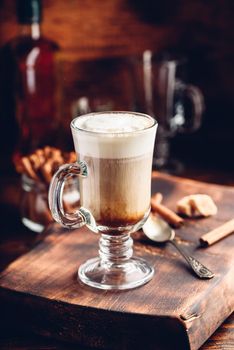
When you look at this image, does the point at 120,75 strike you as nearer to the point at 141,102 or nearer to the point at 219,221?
the point at 141,102

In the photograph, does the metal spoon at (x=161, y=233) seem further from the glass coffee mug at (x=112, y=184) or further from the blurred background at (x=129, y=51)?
the blurred background at (x=129, y=51)

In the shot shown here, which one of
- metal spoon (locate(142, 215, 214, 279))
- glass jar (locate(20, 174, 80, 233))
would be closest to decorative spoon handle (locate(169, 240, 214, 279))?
metal spoon (locate(142, 215, 214, 279))

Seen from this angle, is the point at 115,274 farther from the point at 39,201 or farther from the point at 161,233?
the point at 39,201

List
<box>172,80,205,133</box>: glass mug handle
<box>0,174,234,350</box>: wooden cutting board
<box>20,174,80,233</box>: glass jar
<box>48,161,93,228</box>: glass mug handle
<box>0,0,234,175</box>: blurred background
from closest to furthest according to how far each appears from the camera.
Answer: <box>0,174,234,350</box>: wooden cutting board → <box>48,161,93,228</box>: glass mug handle → <box>20,174,80,233</box>: glass jar → <box>172,80,205,133</box>: glass mug handle → <box>0,0,234,175</box>: blurred background

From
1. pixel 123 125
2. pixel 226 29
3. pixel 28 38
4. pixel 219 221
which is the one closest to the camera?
pixel 123 125

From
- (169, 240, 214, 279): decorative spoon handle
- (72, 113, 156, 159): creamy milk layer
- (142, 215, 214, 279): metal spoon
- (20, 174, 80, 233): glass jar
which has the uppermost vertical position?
(72, 113, 156, 159): creamy milk layer

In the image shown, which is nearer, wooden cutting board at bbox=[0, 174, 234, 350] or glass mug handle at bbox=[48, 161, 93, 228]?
wooden cutting board at bbox=[0, 174, 234, 350]

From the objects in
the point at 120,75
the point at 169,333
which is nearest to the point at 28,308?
the point at 169,333

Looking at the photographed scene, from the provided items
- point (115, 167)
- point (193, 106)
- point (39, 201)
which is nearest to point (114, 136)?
point (115, 167)

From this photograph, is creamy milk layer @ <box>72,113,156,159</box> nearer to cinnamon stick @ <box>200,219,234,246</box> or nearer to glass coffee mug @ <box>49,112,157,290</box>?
glass coffee mug @ <box>49,112,157,290</box>
